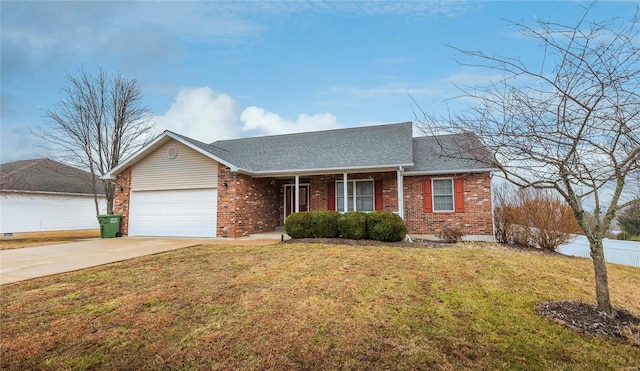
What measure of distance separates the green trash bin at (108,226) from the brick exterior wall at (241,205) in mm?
5139

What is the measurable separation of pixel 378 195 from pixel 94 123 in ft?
57.1

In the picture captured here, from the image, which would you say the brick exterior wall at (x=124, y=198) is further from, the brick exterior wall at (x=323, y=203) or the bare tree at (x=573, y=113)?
the bare tree at (x=573, y=113)

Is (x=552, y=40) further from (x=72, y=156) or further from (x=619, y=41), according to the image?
(x=72, y=156)

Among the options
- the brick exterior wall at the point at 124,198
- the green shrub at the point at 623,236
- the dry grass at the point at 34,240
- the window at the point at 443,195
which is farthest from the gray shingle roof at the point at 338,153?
the green shrub at the point at 623,236

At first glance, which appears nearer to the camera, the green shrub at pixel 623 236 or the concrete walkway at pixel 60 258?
the concrete walkway at pixel 60 258

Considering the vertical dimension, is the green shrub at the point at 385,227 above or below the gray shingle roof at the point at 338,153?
below

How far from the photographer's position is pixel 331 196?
569 inches

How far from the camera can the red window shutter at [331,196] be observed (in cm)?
1435

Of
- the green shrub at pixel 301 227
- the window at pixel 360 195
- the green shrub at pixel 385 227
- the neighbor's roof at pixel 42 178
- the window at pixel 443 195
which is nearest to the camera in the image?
the green shrub at pixel 385 227

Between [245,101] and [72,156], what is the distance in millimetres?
11085

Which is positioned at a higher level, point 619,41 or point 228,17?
point 228,17

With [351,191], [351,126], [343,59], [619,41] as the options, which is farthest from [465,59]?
[351,126]

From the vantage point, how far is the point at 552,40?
12.4 ft

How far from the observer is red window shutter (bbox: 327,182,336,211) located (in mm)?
14352
